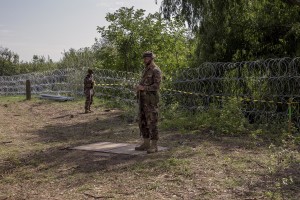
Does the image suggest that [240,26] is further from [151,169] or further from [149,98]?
[151,169]

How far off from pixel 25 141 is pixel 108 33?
1628 centimetres

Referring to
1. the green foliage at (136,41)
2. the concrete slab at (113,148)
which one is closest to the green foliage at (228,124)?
the concrete slab at (113,148)

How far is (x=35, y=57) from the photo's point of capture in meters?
50.0

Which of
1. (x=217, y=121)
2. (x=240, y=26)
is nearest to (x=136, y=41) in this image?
(x=240, y=26)

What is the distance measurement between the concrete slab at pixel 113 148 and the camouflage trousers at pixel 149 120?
0.36 m

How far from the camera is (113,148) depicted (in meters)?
8.80

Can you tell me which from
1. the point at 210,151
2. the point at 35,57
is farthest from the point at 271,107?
the point at 35,57

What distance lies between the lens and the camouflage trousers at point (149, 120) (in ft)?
26.3

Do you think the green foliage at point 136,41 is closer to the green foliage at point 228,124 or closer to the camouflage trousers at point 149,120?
the green foliage at point 228,124

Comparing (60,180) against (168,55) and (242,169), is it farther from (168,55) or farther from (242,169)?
(168,55)

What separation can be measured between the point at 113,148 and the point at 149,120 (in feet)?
3.90

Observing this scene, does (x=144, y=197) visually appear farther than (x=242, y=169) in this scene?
No

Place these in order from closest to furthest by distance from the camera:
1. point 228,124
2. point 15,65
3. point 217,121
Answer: point 228,124, point 217,121, point 15,65

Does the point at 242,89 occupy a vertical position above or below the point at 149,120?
above
